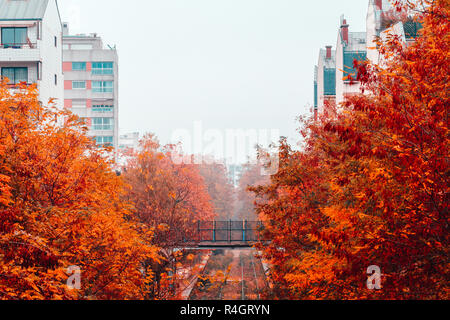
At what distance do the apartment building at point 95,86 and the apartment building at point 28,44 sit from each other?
34406 mm

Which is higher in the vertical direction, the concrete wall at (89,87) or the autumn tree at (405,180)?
the concrete wall at (89,87)

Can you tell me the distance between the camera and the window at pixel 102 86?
244 ft

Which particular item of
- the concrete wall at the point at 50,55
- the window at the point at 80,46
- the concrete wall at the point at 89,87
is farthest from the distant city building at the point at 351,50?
the window at the point at 80,46

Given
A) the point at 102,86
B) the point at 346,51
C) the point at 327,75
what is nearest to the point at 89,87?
the point at 102,86

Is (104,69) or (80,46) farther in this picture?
(80,46)

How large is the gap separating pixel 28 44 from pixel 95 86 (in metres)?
37.9

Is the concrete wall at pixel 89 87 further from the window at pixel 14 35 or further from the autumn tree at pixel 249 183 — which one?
the window at pixel 14 35

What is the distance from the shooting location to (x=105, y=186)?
1797 centimetres

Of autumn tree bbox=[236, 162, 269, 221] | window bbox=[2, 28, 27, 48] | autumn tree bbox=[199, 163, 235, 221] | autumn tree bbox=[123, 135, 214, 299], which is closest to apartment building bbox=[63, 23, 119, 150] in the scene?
autumn tree bbox=[199, 163, 235, 221]

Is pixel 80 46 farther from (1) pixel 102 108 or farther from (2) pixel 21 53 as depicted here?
(2) pixel 21 53

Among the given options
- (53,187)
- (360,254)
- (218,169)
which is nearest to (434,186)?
(360,254)

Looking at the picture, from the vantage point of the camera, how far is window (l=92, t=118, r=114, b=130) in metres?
74.2

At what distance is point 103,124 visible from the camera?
74.2 meters

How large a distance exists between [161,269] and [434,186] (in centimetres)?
1915
